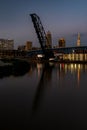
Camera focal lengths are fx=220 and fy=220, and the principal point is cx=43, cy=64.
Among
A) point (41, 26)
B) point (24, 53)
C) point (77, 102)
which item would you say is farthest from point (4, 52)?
point (77, 102)

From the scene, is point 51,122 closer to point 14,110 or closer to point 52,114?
point 52,114

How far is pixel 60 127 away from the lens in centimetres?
530

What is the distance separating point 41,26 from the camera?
184 feet

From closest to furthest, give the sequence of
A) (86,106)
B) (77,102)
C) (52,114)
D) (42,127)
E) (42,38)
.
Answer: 1. (42,127)
2. (52,114)
3. (86,106)
4. (77,102)
5. (42,38)

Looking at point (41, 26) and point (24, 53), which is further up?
point (41, 26)

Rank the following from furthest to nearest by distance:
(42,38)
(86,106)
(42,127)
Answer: (42,38) < (86,106) < (42,127)

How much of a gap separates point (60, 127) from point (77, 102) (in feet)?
9.15

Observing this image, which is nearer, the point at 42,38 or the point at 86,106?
the point at 86,106

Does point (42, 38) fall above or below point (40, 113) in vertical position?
above

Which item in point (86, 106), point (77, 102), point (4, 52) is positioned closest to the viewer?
point (86, 106)

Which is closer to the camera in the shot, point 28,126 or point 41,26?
point 28,126

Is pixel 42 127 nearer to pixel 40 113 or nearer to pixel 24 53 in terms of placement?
pixel 40 113

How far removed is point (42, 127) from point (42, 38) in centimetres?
5069

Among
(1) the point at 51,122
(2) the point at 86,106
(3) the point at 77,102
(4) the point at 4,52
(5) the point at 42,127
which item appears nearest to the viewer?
(5) the point at 42,127
